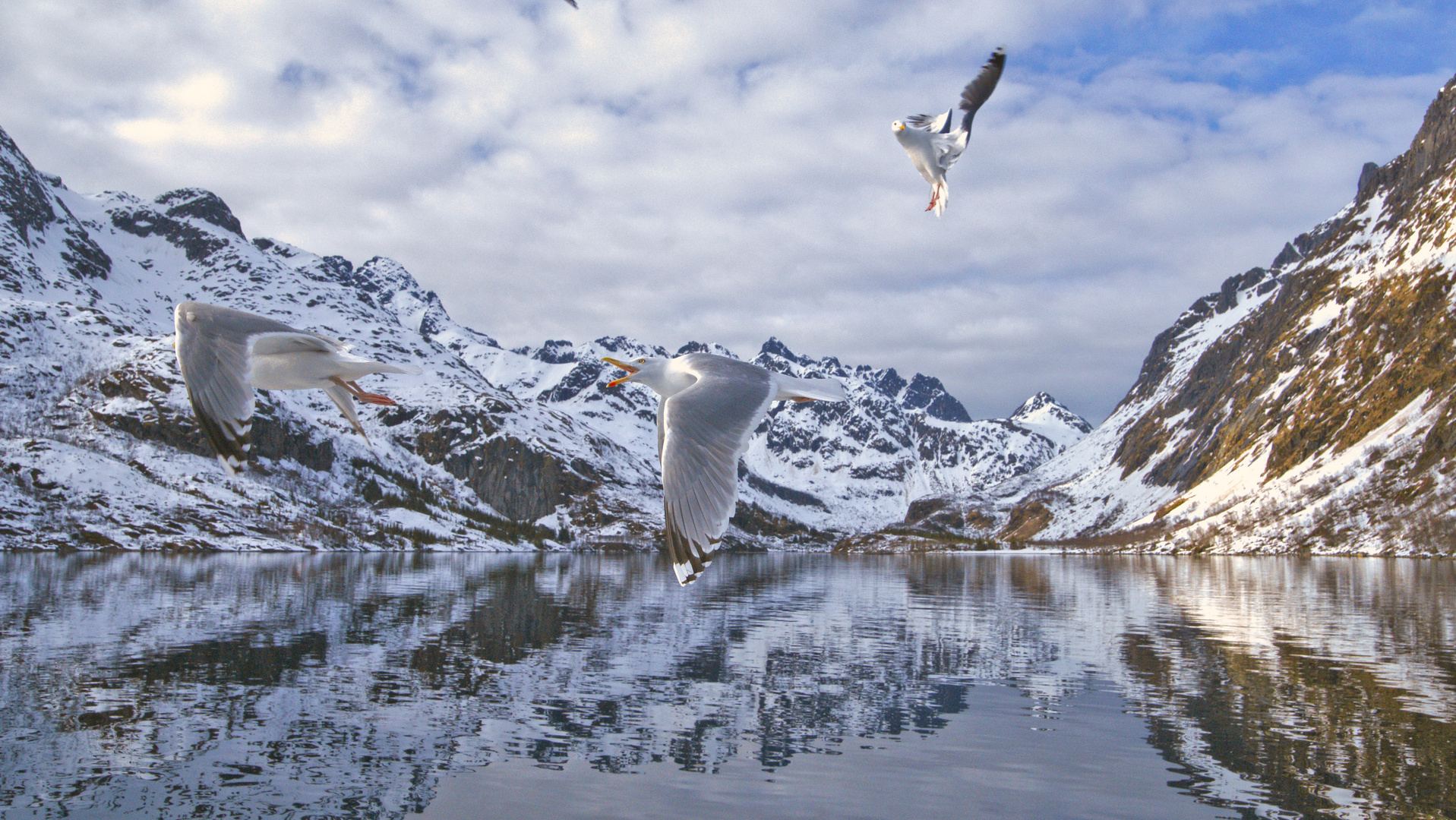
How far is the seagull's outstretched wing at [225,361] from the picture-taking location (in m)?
8.62

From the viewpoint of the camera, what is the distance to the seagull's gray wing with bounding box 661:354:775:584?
7809 mm

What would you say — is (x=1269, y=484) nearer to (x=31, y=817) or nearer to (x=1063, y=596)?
(x=1063, y=596)

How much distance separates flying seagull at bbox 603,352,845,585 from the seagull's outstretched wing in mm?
3239

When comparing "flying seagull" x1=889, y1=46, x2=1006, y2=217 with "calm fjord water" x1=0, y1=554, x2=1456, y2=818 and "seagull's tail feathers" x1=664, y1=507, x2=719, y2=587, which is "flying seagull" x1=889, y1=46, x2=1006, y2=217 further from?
"calm fjord water" x1=0, y1=554, x2=1456, y2=818

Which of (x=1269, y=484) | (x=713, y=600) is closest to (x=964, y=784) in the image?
(x=713, y=600)

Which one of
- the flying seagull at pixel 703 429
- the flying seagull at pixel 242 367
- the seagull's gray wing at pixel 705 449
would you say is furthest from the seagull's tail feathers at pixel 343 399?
the seagull's gray wing at pixel 705 449

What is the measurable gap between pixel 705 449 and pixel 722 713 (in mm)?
18213

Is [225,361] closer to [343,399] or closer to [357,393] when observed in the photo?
[357,393]

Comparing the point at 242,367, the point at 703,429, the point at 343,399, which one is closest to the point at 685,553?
the point at 703,429

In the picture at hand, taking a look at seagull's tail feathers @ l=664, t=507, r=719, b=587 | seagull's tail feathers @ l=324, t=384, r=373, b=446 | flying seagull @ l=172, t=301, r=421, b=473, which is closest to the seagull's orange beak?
flying seagull @ l=172, t=301, r=421, b=473

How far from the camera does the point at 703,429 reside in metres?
9.41

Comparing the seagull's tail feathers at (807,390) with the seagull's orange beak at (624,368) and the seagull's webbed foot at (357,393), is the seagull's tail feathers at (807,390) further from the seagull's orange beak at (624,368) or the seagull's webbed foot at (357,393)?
the seagull's webbed foot at (357,393)

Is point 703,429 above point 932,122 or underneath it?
underneath

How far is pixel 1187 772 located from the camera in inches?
765
